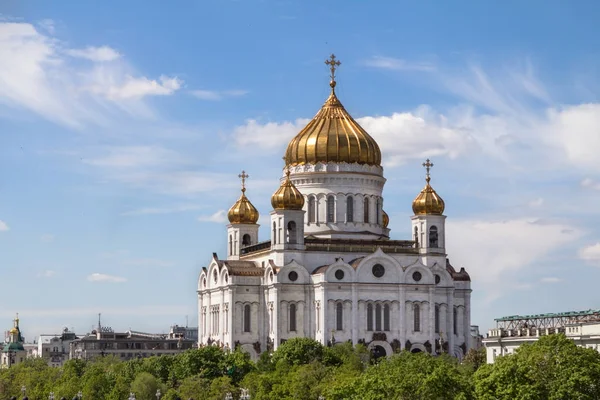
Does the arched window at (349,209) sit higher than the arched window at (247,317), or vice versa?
the arched window at (349,209)

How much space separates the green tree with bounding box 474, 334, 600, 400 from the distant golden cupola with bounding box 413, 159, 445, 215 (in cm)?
4781

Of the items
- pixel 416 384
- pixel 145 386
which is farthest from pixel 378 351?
pixel 416 384

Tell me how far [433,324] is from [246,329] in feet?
48.5

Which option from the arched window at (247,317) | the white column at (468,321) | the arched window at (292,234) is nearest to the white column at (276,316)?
the arched window at (247,317)

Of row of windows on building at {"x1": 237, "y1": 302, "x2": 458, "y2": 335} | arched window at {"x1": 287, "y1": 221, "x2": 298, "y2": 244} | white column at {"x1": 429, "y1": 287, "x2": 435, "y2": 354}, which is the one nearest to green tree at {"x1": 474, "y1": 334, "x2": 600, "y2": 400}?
row of windows on building at {"x1": 237, "y1": 302, "x2": 458, "y2": 335}

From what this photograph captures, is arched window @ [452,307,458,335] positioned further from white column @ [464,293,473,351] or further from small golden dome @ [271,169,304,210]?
small golden dome @ [271,169,304,210]

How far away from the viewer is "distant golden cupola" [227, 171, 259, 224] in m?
131

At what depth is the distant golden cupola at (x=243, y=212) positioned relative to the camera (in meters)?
131

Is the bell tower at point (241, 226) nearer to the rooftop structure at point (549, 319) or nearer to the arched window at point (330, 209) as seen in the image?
the arched window at point (330, 209)

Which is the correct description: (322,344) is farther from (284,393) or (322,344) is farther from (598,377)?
(598,377)

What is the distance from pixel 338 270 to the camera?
119m

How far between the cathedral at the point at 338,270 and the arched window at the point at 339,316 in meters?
0.08

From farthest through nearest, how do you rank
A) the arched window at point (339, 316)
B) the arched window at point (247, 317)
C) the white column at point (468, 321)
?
1. the white column at point (468, 321)
2. the arched window at point (247, 317)
3. the arched window at point (339, 316)

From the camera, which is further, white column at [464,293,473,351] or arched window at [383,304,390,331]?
white column at [464,293,473,351]
